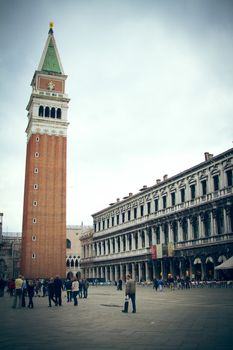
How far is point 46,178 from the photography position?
62625 mm

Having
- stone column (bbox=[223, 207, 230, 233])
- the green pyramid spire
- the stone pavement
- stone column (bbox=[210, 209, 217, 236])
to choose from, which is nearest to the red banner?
stone column (bbox=[210, 209, 217, 236])

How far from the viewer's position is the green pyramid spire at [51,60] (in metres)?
68.6

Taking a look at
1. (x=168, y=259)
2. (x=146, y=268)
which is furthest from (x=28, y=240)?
(x=168, y=259)

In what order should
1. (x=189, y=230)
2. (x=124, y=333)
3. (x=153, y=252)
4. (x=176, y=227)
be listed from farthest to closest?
(x=153, y=252) < (x=176, y=227) < (x=189, y=230) < (x=124, y=333)

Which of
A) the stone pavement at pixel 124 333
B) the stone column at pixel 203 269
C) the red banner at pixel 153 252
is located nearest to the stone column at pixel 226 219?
the stone column at pixel 203 269

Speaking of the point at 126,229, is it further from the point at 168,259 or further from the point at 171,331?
the point at 171,331

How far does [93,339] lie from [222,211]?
3164 centimetres

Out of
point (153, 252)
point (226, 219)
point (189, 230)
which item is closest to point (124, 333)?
point (226, 219)

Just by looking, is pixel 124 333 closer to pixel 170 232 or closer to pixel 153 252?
pixel 170 232

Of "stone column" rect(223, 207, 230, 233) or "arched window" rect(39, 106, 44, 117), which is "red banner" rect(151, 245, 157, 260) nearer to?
"stone column" rect(223, 207, 230, 233)

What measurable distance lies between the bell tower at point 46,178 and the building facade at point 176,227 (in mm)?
9248

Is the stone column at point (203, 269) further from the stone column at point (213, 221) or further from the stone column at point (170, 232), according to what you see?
the stone column at point (170, 232)

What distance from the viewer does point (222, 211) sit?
127ft

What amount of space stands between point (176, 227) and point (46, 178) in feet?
82.1
